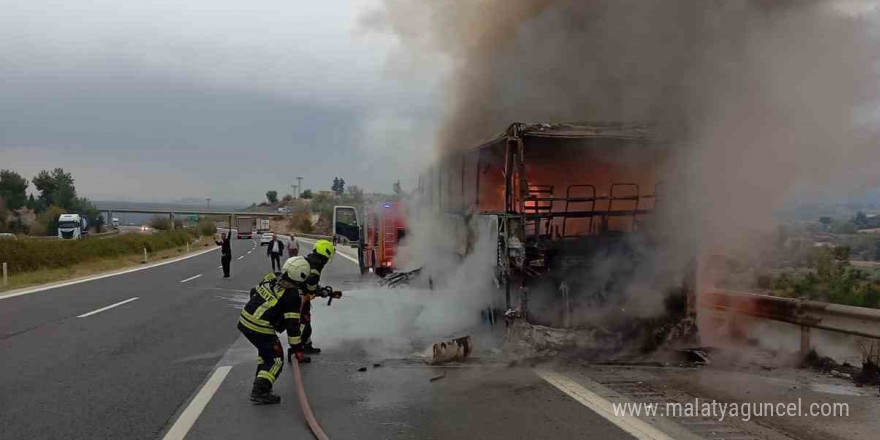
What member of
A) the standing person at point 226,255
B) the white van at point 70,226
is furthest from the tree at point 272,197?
the standing person at point 226,255

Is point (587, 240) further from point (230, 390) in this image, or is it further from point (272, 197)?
point (272, 197)

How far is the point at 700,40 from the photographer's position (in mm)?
6910

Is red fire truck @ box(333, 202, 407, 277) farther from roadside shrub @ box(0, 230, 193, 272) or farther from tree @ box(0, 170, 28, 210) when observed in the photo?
tree @ box(0, 170, 28, 210)

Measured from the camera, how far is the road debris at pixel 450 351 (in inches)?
248

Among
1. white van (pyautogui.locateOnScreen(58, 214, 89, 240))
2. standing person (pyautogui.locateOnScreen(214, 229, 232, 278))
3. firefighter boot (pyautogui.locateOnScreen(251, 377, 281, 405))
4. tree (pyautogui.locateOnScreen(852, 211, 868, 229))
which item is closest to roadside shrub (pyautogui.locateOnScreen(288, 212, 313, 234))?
white van (pyautogui.locateOnScreen(58, 214, 89, 240))

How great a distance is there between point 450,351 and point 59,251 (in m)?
23.5

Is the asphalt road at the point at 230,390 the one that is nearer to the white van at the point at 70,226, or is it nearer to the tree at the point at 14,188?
the white van at the point at 70,226

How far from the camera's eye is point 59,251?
80.6 ft

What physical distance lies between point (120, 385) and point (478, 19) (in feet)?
26.1

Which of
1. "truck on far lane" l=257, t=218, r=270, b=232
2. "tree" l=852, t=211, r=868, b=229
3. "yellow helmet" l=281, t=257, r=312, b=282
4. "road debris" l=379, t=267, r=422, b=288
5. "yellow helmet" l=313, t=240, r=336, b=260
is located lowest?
"truck on far lane" l=257, t=218, r=270, b=232

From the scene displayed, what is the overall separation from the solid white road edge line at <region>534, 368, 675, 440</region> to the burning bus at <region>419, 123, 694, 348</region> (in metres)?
1.11

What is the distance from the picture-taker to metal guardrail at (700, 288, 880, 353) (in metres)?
5.56

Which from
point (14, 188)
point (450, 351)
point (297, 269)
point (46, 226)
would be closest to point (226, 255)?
point (450, 351)

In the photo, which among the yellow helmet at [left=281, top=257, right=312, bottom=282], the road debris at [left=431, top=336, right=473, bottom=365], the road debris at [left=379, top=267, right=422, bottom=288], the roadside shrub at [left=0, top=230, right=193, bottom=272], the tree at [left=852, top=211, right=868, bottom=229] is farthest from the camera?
the roadside shrub at [left=0, top=230, right=193, bottom=272]
